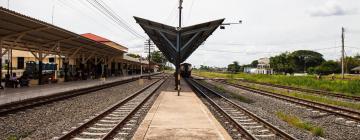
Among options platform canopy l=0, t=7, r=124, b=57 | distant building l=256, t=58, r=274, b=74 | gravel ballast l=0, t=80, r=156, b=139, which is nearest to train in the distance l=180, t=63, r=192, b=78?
platform canopy l=0, t=7, r=124, b=57

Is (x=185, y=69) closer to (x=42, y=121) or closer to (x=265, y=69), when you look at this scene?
(x=42, y=121)

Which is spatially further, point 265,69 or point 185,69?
point 265,69

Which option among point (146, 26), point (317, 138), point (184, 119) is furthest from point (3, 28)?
point (317, 138)

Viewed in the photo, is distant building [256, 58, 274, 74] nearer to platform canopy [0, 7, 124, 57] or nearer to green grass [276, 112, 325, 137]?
platform canopy [0, 7, 124, 57]

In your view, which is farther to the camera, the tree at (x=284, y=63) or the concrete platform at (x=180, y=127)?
the tree at (x=284, y=63)

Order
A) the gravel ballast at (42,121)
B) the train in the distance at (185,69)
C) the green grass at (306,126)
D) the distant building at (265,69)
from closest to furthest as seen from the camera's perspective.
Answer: the gravel ballast at (42,121) < the green grass at (306,126) < the train in the distance at (185,69) < the distant building at (265,69)

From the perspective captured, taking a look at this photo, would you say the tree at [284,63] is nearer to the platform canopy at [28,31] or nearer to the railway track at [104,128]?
the platform canopy at [28,31]

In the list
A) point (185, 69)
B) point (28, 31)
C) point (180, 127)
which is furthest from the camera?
point (185, 69)

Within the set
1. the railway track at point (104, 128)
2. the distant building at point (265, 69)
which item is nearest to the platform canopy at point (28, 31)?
the railway track at point (104, 128)

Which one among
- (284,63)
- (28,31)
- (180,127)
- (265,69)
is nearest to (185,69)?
(28,31)

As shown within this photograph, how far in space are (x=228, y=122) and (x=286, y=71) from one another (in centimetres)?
10247

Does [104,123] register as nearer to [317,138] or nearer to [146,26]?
[317,138]

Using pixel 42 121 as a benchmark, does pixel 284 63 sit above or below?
above

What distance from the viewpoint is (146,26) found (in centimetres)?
2750
